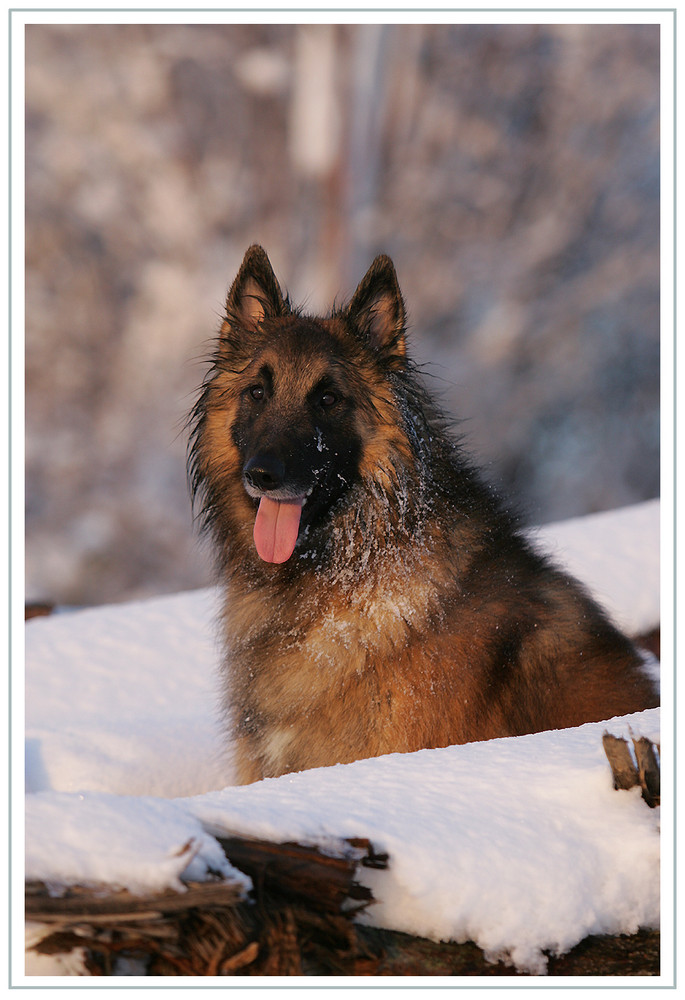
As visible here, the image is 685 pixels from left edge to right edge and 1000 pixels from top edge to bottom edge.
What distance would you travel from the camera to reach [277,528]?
3322 millimetres

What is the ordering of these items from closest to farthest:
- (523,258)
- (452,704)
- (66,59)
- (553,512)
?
(452,704), (66,59), (523,258), (553,512)

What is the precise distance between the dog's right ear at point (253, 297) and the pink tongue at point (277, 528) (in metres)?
0.74

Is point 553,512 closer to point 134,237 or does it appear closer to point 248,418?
point 134,237

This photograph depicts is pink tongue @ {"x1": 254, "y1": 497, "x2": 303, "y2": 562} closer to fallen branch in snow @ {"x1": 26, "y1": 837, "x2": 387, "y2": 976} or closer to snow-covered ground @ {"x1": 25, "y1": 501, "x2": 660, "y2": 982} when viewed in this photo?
snow-covered ground @ {"x1": 25, "y1": 501, "x2": 660, "y2": 982}

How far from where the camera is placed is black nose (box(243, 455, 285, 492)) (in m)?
3.07

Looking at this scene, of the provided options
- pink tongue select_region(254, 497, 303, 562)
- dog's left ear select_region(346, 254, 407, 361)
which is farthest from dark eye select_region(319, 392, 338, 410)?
pink tongue select_region(254, 497, 303, 562)

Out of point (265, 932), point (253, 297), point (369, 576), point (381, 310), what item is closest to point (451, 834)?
point (265, 932)

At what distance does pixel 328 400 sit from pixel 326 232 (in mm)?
8685

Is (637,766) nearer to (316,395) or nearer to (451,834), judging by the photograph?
(451,834)

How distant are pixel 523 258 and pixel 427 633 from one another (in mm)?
11144

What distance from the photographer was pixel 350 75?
8930 mm

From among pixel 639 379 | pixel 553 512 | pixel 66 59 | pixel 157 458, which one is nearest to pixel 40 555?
pixel 157 458

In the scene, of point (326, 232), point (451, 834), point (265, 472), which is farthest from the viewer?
point (326, 232)

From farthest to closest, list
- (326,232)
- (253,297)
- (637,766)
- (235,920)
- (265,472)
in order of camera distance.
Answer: (326,232) → (253,297) → (265,472) → (637,766) → (235,920)
